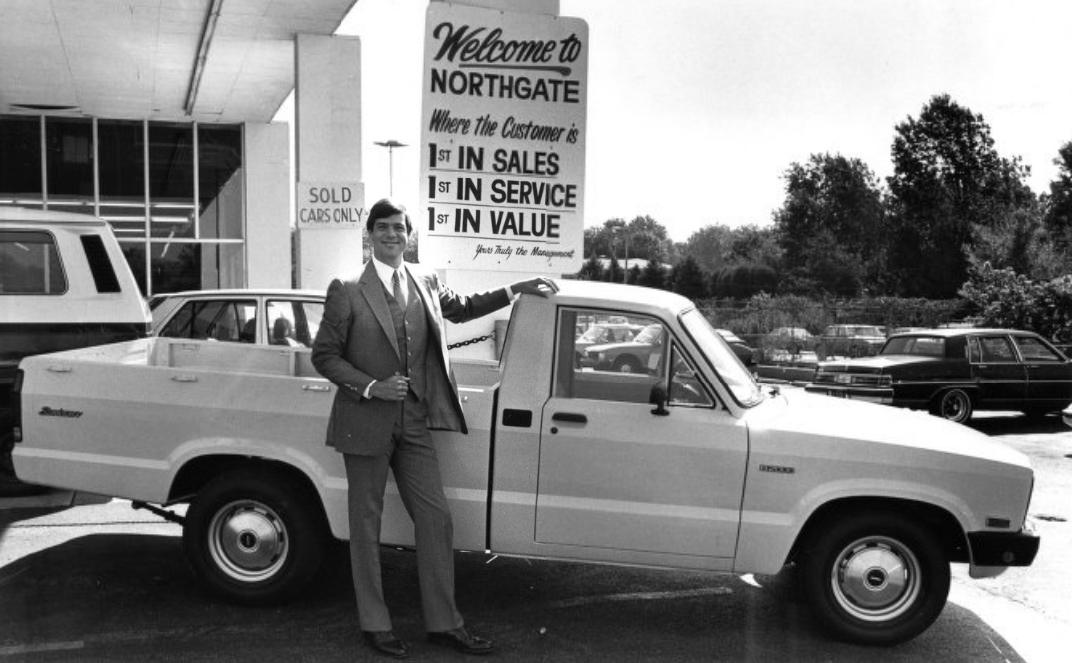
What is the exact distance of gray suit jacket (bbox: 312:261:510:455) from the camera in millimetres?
4816

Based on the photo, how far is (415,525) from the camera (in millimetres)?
4941

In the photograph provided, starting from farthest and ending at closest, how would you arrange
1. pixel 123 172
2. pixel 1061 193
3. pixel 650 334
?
pixel 1061 193 → pixel 123 172 → pixel 650 334

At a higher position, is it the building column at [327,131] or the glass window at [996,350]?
the building column at [327,131]

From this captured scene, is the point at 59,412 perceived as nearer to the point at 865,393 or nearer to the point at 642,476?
the point at 642,476

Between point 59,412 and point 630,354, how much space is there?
10.1 ft

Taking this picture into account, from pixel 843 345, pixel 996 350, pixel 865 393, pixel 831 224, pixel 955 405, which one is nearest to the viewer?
pixel 865 393

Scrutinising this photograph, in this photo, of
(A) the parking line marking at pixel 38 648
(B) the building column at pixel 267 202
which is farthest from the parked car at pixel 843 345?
(A) the parking line marking at pixel 38 648

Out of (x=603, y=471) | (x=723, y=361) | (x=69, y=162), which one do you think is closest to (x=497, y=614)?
(x=603, y=471)

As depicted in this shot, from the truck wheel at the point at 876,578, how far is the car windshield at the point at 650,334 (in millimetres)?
1283

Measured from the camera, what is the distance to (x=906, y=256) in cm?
7669

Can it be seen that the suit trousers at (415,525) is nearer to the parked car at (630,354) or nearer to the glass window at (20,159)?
the parked car at (630,354)

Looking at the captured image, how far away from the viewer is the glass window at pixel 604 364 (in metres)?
5.32

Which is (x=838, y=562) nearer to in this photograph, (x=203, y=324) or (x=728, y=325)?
→ (x=203, y=324)

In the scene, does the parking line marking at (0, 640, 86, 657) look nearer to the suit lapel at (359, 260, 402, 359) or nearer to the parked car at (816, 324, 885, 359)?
the suit lapel at (359, 260, 402, 359)
